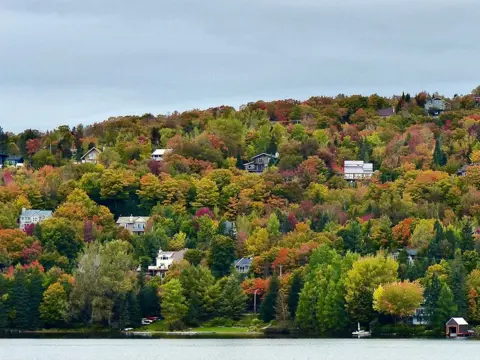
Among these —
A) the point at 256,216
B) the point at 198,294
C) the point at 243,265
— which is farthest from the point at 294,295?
the point at 256,216

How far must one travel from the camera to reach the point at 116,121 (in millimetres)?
187750

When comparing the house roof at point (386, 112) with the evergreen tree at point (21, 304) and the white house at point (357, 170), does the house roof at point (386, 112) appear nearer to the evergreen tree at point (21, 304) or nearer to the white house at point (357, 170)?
the white house at point (357, 170)

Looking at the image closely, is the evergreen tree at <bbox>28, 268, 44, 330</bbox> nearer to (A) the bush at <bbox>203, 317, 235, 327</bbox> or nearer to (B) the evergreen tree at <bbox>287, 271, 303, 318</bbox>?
(A) the bush at <bbox>203, 317, 235, 327</bbox>

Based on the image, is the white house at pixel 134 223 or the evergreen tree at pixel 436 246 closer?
the evergreen tree at pixel 436 246

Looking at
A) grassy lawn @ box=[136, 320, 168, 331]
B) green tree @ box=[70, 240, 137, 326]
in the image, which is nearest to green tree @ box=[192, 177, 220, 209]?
green tree @ box=[70, 240, 137, 326]

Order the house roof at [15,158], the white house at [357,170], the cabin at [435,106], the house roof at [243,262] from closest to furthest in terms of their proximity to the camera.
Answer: the house roof at [243,262], the white house at [357,170], the house roof at [15,158], the cabin at [435,106]

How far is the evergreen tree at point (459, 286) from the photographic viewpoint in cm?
10188

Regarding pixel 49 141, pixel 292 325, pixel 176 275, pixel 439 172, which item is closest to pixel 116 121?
pixel 49 141

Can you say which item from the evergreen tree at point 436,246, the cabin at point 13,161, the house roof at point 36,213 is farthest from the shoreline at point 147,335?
the cabin at point 13,161

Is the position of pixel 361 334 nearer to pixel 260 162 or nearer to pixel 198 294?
pixel 198 294

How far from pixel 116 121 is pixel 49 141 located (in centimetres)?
1250

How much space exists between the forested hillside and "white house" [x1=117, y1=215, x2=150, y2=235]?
98 cm

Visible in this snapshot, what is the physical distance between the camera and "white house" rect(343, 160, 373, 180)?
522 ft

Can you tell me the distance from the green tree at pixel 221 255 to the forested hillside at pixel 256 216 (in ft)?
0.42
